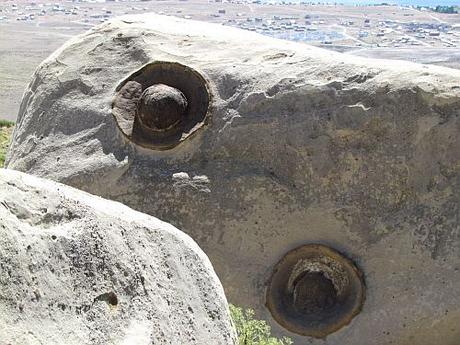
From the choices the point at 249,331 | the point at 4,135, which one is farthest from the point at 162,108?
the point at 4,135

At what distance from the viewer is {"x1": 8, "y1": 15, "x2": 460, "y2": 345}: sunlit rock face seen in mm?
6848

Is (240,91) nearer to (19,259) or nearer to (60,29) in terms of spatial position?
(19,259)

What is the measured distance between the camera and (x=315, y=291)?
22.9 feet

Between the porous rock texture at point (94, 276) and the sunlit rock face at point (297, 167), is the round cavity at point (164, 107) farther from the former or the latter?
the porous rock texture at point (94, 276)

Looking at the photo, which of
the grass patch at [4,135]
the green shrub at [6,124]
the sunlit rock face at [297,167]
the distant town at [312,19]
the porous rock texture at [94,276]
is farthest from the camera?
the distant town at [312,19]

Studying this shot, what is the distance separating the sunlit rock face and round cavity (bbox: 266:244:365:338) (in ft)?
0.06

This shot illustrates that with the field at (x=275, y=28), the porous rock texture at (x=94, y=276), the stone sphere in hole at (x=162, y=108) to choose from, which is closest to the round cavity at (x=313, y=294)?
the stone sphere in hole at (x=162, y=108)

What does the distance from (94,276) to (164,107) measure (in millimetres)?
3865

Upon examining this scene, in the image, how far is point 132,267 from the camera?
151 inches

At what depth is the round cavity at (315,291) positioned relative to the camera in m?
6.93

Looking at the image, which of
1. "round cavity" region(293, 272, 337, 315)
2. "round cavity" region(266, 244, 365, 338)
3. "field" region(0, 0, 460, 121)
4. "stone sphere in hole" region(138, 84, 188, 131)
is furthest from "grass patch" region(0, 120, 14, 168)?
"round cavity" region(293, 272, 337, 315)

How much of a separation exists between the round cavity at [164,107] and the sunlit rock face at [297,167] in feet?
0.04

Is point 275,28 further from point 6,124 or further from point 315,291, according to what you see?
point 315,291

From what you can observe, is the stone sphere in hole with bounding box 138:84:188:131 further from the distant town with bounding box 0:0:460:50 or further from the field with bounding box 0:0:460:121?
the distant town with bounding box 0:0:460:50
